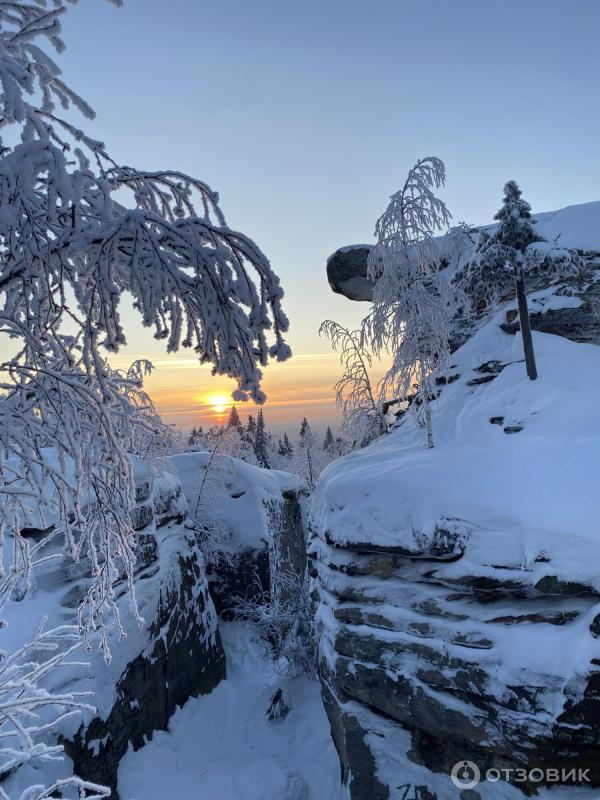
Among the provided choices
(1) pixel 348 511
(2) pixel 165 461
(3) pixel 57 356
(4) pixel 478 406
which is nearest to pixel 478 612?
(1) pixel 348 511

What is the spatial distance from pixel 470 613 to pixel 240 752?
7.32 metres

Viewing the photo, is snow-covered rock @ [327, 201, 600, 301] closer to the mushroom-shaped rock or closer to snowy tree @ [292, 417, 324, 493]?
the mushroom-shaped rock

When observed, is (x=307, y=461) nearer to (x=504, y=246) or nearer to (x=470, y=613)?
(x=504, y=246)

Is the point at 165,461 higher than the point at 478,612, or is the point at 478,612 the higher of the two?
the point at 165,461

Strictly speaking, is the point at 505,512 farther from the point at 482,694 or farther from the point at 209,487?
the point at 209,487

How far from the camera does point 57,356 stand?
10.8 ft

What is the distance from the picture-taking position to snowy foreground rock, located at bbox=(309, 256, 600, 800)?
5.54 m

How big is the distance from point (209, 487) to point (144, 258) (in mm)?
15472

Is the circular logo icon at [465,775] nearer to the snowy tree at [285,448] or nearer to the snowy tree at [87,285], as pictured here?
the snowy tree at [87,285]

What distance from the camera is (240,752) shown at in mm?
10320

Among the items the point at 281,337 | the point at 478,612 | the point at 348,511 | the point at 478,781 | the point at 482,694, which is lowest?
the point at 478,781

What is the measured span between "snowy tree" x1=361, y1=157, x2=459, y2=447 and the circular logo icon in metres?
5.74

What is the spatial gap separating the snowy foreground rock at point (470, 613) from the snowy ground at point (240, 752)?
2091 millimetres

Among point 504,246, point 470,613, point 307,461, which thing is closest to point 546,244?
point 504,246
